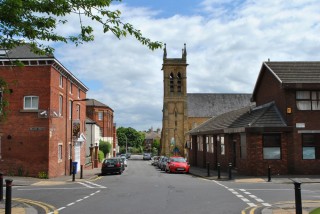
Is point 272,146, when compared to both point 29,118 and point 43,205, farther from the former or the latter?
point 43,205

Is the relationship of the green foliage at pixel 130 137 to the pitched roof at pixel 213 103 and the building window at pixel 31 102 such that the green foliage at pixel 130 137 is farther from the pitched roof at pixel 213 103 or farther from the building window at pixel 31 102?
the building window at pixel 31 102

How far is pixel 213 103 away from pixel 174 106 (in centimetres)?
1002

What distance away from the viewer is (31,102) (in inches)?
1139

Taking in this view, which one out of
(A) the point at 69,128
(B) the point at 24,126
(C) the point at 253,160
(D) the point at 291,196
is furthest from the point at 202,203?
(A) the point at 69,128

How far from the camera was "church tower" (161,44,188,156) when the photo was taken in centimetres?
8656

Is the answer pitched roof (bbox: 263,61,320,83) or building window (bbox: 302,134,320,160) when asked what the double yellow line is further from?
pitched roof (bbox: 263,61,320,83)

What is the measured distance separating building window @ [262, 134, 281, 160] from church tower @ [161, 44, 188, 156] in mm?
58504

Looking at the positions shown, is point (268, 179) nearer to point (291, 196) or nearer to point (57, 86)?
point (291, 196)

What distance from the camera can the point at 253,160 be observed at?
27.4 m

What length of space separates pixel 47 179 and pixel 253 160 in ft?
45.1

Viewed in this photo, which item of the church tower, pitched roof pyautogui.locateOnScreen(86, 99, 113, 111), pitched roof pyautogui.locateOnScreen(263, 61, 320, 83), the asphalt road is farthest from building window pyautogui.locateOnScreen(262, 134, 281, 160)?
the church tower

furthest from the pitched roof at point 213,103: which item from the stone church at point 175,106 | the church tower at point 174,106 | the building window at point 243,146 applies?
the building window at point 243,146

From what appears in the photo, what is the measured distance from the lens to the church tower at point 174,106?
284 feet

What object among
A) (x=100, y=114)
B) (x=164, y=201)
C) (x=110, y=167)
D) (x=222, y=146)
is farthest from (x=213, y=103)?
(x=164, y=201)
